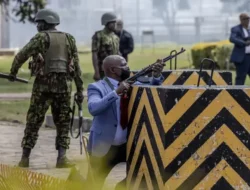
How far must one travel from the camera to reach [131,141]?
20.4 feet

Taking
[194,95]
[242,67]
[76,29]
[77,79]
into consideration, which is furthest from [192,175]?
[76,29]

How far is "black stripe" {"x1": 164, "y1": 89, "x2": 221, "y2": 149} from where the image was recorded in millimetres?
5582

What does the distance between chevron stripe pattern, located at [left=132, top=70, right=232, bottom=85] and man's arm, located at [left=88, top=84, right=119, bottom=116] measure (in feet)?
4.45

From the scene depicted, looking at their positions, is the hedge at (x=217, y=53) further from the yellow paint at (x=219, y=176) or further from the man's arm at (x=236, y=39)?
the yellow paint at (x=219, y=176)

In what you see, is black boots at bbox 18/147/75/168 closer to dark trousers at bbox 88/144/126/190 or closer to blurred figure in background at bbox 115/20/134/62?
dark trousers at bbox 88/144/126/190

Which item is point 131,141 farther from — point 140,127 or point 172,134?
point 172,134

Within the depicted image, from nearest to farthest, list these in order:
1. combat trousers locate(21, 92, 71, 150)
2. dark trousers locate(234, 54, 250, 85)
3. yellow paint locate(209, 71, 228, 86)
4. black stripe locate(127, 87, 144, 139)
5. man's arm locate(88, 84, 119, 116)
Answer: black stripe locate(127, 87, 144, 139)
man's arm locate(88, 84, 119, 116)
yellow paint locate(209, 71, 228, 86)
combat trousers locate(21, 92, 71, 150)
dark trousers locate(234, 54, 250, 85)

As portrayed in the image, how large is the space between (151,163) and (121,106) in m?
0.71

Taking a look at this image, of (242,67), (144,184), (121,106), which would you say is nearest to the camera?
(144,184)

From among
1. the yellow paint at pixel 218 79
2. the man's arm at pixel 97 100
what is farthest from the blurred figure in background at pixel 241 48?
the man's arm at pixel 97 100

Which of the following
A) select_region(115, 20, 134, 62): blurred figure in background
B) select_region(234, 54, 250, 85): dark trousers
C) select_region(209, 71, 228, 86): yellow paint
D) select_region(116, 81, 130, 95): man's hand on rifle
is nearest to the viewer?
select_region(116, 81, 130, 95): man's hand on rifle

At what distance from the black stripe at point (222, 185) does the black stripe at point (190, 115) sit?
0.40 m

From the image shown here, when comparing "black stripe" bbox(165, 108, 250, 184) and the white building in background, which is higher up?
"black stripe" bbox(165, 108, 250, 184)

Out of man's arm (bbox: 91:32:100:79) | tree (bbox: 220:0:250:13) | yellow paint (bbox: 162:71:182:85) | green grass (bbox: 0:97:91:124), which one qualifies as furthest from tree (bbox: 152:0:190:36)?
yellow paint (bbox: 162:71:182:85)
